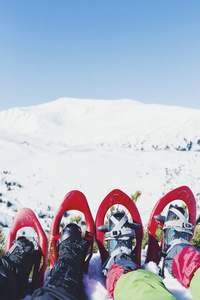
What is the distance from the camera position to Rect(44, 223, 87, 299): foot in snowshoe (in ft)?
4.40

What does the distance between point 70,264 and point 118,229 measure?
691 millimetres

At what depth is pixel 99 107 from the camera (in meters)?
53.8

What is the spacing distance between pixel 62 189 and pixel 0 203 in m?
2.31

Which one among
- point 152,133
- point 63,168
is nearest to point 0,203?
point 63,168

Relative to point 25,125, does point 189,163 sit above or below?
below

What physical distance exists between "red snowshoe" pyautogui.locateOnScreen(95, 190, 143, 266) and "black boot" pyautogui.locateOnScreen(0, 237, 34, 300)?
2.32ft

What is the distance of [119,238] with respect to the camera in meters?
2.14

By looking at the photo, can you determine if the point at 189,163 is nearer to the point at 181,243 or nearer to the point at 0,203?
the point at 0,203

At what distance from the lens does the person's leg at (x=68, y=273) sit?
1.18 metres

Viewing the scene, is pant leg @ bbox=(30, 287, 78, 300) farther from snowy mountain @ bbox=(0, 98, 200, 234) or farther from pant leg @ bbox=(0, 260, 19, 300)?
snowy mountain @ bbox=(0, 98, 200, 234)

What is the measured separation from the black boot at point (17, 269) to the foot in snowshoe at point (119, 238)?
2.11ft

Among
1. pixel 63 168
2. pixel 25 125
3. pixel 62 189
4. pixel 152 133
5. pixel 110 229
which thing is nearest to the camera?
pixel 110 229

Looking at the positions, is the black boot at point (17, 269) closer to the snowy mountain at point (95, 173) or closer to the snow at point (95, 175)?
the snow at point (95, 175)

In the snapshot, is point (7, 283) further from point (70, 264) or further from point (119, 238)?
point (119, 238)
